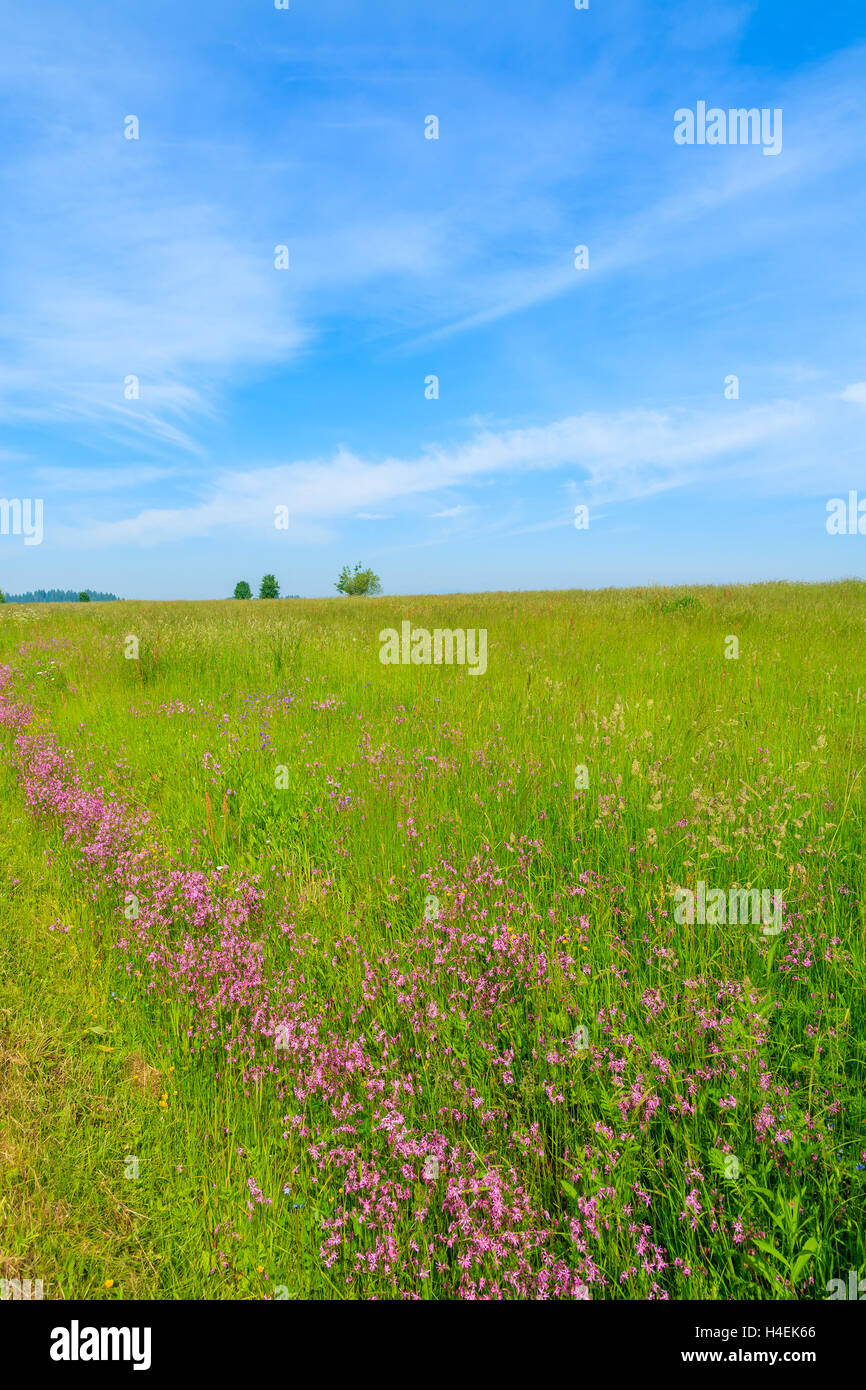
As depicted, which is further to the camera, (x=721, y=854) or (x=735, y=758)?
(x=735, y=758)

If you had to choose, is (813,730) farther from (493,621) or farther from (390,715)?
(493,621)

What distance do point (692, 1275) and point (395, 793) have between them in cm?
293

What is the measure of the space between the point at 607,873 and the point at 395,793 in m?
1.62

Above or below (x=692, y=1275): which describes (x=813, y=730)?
above

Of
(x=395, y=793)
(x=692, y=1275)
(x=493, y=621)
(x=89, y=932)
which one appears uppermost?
(x=493, y=621)

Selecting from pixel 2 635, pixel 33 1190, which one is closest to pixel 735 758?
pixel 33 1190

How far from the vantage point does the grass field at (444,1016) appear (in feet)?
6.19

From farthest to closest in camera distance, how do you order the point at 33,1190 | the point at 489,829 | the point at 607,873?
the point at 489,829, the point at 607,873, the point at 33,1190

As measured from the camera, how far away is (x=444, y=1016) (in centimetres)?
252

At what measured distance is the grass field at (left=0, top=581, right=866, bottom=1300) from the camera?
189 cm

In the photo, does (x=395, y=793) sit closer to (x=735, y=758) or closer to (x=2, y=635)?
(x=735, y=758)

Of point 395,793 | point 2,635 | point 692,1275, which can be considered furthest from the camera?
point 2,635

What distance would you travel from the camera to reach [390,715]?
19.5 ft

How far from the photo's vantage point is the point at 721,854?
10.6 ft
